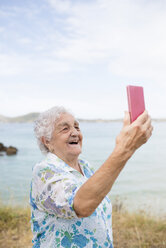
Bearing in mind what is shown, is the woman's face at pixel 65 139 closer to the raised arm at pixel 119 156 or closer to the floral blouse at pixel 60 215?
the floral blouse at pixel 60 215

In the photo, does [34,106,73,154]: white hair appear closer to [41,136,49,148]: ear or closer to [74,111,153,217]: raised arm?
[41,136,49,148]: ear

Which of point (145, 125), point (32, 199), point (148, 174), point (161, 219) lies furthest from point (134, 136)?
point (148, 174)

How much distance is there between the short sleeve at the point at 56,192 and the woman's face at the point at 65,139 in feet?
1.16

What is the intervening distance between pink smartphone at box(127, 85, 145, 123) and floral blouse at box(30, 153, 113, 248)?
0.46m

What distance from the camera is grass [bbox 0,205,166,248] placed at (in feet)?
12.2

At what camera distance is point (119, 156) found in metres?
1.17

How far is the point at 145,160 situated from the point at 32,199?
782 inches

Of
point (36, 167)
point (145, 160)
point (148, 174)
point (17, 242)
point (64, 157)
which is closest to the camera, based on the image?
point (36, 167)

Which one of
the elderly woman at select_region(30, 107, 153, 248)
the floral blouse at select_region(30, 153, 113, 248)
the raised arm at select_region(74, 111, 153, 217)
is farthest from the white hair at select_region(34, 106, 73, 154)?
the raised arm at select_region(74, 111, 153, 217)

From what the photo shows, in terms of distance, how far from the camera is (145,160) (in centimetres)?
2081

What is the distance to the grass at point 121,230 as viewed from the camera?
373 centimetres

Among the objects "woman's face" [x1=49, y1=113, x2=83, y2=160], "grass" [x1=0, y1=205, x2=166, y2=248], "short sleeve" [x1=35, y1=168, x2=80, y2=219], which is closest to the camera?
"short sleeve" [x1=35, y1=168, x2=80, y2=219]

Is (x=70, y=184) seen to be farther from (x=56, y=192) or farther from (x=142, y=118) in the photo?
(x=142, y=118)

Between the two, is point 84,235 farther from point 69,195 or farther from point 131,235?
point 131,235
